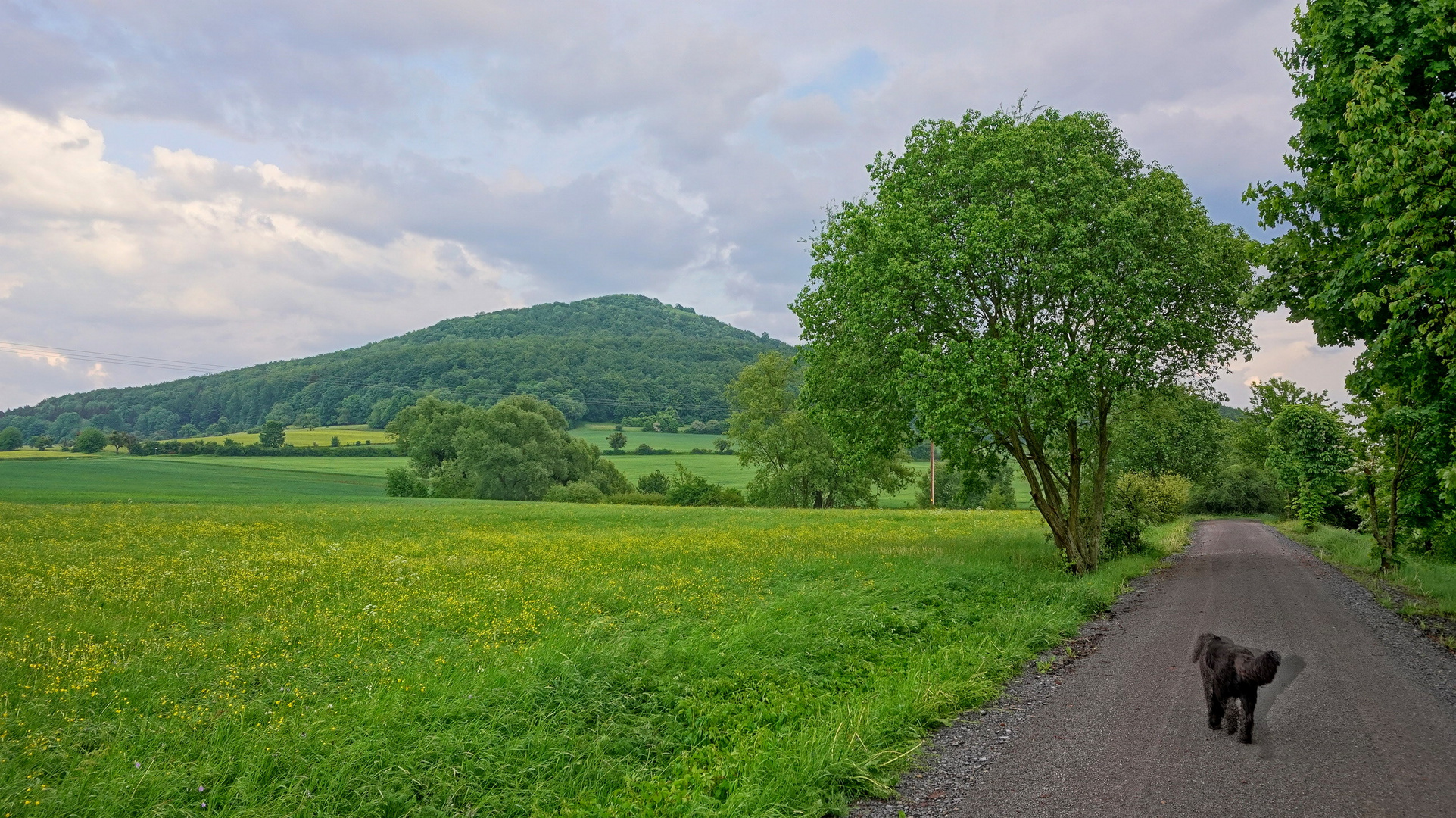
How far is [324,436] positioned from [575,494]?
59.4 m

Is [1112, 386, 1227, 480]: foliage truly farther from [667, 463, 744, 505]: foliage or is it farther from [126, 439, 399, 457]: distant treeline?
[126, 439, 399, 457]: distant treeline

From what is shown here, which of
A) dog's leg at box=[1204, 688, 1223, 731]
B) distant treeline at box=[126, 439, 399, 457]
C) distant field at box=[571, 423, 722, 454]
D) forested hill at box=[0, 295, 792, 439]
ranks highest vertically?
forested hill at box=[0, 295, 792, 439]

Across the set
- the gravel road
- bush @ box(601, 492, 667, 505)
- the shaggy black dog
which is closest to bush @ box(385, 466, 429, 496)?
bush @ box(601, 492, 667, 505)

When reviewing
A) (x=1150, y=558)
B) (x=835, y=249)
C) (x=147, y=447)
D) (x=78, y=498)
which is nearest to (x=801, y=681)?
(x=835, y=249)

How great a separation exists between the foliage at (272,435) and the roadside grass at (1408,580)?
357ft

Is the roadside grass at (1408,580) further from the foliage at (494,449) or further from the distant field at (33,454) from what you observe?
the distant field at (33,454)

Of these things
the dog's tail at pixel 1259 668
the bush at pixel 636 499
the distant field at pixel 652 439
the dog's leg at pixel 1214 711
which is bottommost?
the bush at pixel 636 499

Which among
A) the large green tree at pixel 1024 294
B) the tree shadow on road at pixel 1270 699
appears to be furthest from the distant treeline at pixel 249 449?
the tree shadow on road at pixel 1270 699

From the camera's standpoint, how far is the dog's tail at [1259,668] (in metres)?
7.12

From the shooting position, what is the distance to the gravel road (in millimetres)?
6109

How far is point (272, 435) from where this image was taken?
100500mm

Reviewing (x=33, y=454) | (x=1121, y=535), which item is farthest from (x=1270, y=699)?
(x=33, y=454)

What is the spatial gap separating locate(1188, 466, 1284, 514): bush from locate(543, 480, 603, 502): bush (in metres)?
64.8

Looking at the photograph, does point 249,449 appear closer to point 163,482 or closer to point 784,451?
point 163,482
